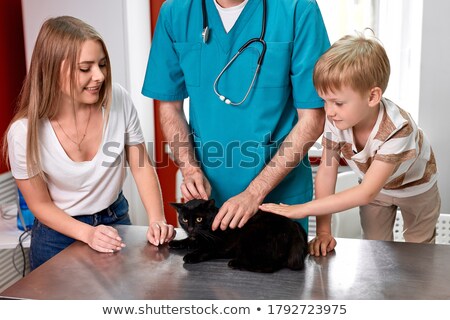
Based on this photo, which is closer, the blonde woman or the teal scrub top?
the blonde woman

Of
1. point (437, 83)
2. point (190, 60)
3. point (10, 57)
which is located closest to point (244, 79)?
point (190, 60)

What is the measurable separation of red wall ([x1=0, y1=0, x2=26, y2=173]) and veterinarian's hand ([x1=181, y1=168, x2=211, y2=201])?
146 cm

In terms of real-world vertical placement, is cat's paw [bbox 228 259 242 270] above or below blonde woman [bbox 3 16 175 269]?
below

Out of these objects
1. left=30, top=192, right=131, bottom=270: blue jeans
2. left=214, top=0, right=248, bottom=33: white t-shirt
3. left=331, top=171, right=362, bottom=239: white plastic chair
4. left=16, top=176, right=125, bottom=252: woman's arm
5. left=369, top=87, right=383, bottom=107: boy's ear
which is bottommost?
left=331, top=171, right=362, bottom=239: white plastic chair

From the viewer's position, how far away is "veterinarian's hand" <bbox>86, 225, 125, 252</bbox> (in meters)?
1.50

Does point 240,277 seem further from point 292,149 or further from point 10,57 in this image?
point 10,57

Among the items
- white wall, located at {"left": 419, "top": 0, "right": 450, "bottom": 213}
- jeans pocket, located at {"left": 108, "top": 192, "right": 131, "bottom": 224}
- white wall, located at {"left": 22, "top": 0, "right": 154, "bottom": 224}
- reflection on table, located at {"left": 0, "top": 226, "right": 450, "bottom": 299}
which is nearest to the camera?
reflection on table, located at {"left": 0, "top": 226, "right": 450, "bottom": 299}

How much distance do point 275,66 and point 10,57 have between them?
5.74 feet

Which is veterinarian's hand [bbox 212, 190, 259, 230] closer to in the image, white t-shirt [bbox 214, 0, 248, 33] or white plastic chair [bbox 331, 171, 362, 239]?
white t-shirt [bbox 214, 0, 248, 33]

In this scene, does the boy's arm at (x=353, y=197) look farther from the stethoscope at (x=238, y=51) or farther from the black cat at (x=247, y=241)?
the stethoscope at (x=238, y=51)

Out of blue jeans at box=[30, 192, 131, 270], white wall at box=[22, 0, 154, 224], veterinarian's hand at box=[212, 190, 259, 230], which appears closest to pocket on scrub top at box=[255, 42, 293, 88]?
veterinarian's hand at box=[212, 190, 259, 230]

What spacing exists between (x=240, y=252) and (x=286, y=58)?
0.61 m

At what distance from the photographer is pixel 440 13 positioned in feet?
8.45
